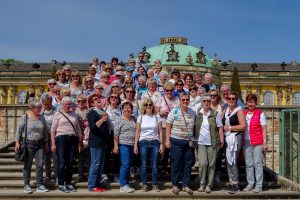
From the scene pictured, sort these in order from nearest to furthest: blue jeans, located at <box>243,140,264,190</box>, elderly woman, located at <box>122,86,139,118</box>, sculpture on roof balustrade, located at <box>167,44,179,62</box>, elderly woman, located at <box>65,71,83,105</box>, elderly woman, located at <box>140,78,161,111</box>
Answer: blue jeans, located at <box>243,140,264,190</box> < elderly woman, located at <box>122,86,139,118</box> < elderly woman, located at <box>140,78,161,111</box> < elderly woman, located at <box>65,71,83,105</box> < sculpture on roof balustrade, located at <box>167,44,179,62</box>

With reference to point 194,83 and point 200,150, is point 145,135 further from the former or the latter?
point 194,83

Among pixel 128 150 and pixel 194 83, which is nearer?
pixel 128 150

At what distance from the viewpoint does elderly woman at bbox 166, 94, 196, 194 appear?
769 centimetres

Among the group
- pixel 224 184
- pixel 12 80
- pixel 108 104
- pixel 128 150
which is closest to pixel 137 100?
pixel 108 104

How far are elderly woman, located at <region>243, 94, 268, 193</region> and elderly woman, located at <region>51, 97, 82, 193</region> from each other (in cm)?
278

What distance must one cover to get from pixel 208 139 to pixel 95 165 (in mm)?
1845

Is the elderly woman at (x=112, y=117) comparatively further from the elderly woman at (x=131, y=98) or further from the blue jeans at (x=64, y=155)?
the blue jeans at (x=64, y=155)

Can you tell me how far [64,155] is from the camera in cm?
769

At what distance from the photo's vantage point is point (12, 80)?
183ft

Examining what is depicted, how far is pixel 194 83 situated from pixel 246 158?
1988 mm

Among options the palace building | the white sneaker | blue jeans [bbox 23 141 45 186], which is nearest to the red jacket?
the white sneaker

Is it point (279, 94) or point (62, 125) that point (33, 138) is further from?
point (279, 94)

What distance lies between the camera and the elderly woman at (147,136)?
25.3ft

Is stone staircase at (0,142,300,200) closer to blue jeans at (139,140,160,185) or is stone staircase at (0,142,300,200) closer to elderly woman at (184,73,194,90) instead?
blue jeans at (139,140,160,185)
